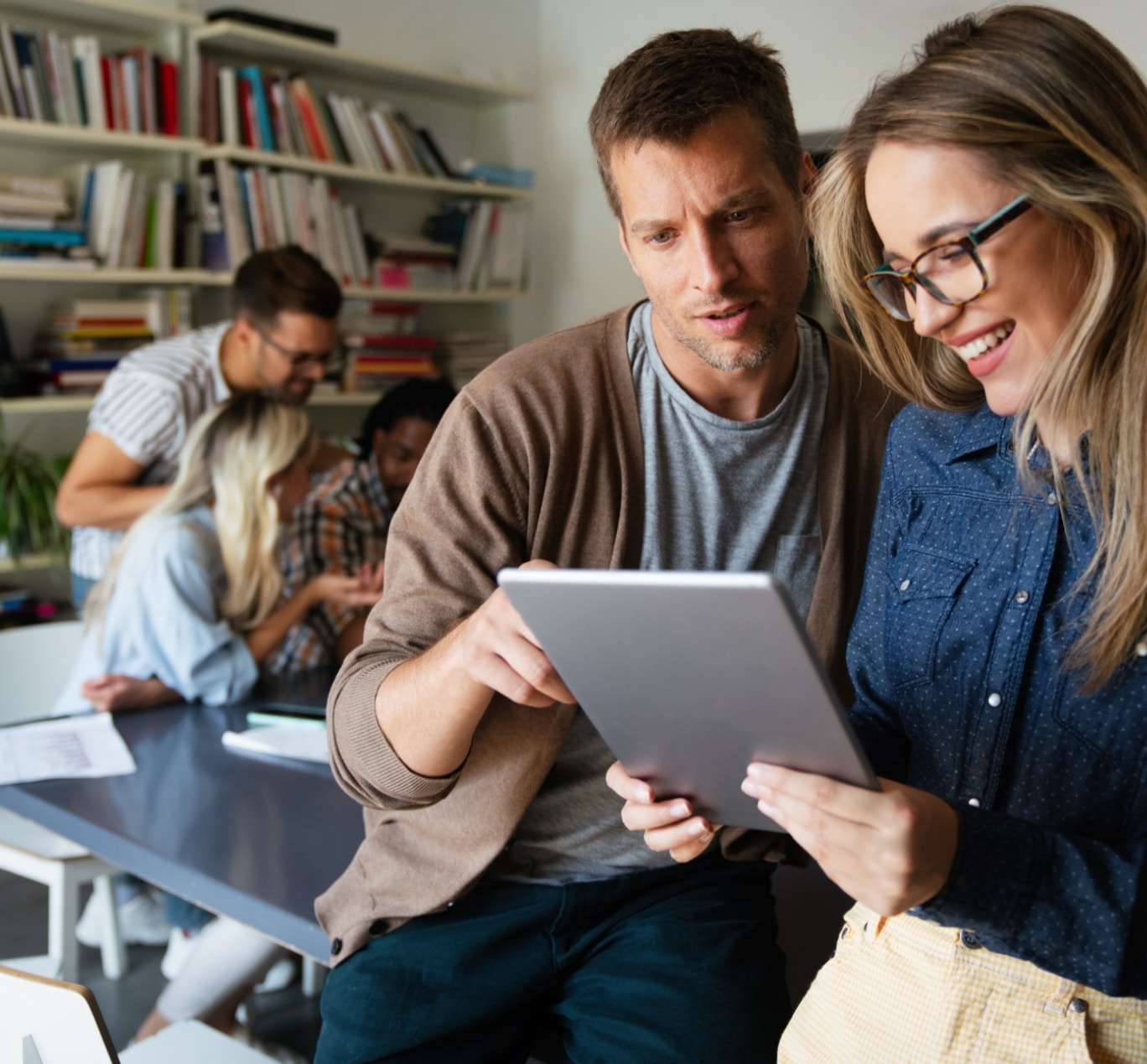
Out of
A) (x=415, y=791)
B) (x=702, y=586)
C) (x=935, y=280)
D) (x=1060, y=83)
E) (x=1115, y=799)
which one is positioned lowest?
(x=415, y=791)

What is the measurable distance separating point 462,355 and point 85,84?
5.76 feet

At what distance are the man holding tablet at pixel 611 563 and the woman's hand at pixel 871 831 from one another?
16.2 inches

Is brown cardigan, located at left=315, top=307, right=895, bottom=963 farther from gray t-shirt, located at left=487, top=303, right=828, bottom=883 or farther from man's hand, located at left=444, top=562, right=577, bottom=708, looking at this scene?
man's hand, located at left=444, top=562, right=577, bottom=708

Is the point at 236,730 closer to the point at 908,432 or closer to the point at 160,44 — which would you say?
the point at 908,432

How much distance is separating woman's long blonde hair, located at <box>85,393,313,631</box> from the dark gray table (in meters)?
0.46

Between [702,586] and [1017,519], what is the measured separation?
441mm

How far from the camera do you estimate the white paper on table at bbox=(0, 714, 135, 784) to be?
6.57 ft

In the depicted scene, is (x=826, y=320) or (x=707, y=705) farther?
(x=826, y=320)

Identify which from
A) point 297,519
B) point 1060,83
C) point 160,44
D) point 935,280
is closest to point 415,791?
point 935,280

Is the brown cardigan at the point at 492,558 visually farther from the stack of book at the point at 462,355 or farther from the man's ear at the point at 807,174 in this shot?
the stack of book at the point at 462,355

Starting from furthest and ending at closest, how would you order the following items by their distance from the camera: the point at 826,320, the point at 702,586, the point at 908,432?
the point at 826,320 < the point at 908,432 < the point at 702,586

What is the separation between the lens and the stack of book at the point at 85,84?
11.8 ft

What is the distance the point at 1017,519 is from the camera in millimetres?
1078

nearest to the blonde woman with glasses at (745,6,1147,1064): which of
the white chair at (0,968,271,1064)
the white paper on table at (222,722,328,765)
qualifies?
the white chair at (0,968,271,1064)
